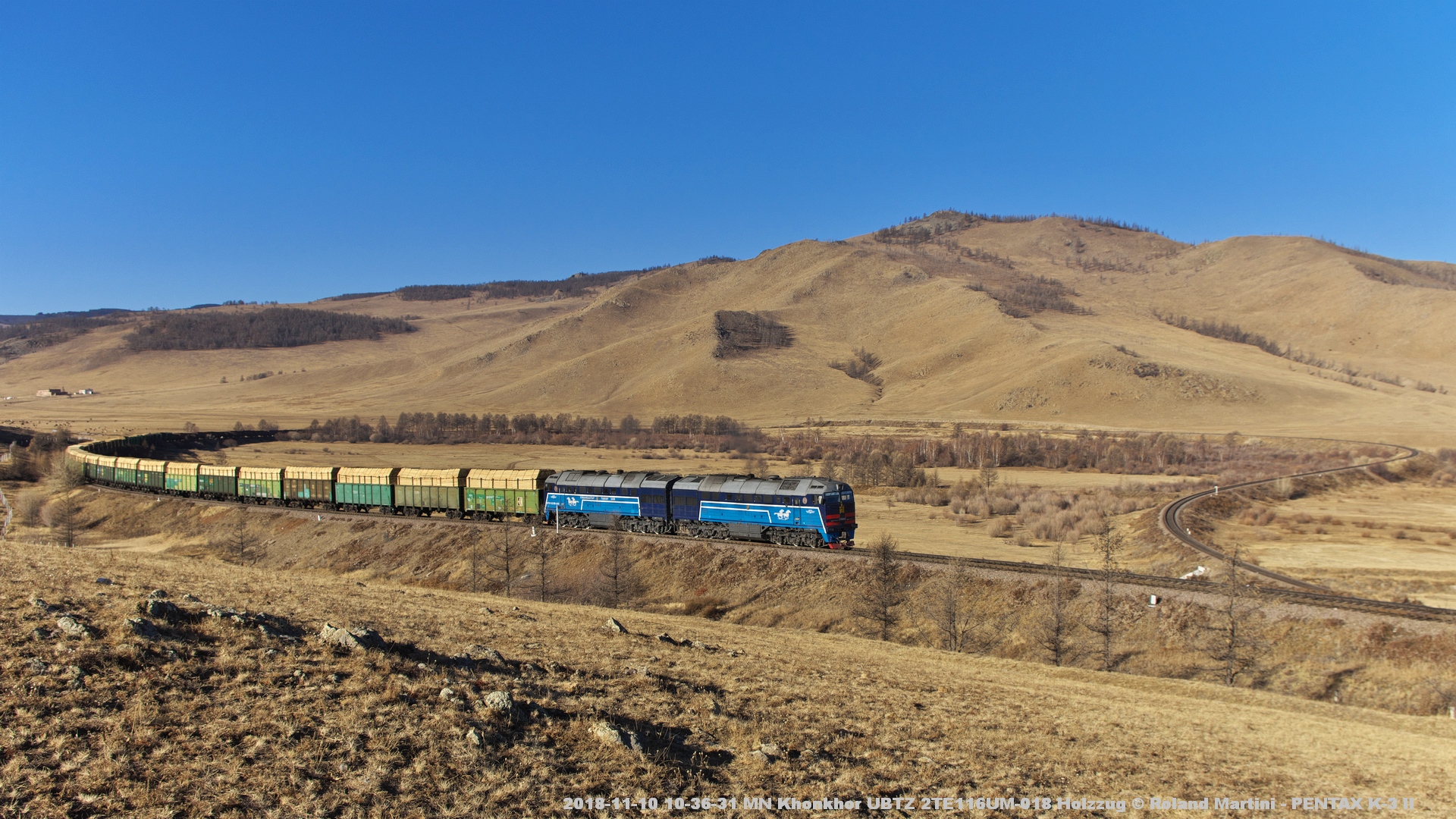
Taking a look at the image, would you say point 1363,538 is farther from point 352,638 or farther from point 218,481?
point 218,481

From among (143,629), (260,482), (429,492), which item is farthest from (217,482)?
(143,629)

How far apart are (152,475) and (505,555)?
50759 millimetres

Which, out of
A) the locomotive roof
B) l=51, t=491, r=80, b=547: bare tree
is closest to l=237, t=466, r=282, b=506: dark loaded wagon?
l=51, t=491, r=80, b=547: bare tree

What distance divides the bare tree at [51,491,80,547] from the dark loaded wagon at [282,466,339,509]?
14.4 m

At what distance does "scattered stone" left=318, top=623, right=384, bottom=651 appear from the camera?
16641 millimetres

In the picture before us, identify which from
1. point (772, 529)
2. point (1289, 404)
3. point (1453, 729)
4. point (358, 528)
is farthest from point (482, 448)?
point (1289, 404)

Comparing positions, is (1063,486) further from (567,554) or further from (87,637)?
(87,637)

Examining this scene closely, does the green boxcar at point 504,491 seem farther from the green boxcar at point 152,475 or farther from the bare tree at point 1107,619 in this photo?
the green boxcar at point 152,475

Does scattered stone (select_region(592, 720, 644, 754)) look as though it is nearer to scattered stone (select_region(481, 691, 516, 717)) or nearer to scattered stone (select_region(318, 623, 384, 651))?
scattered stone (select_region(481, 691, 516, 717))

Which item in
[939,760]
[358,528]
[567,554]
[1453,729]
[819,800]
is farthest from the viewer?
[358,528]

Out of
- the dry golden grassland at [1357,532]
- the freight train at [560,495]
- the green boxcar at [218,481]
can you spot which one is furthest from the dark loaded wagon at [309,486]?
the dry golden grassland at [1357,532]

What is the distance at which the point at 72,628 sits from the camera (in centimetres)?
1488

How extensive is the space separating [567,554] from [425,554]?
10792 millimetres

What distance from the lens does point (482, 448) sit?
139375 millimetres
